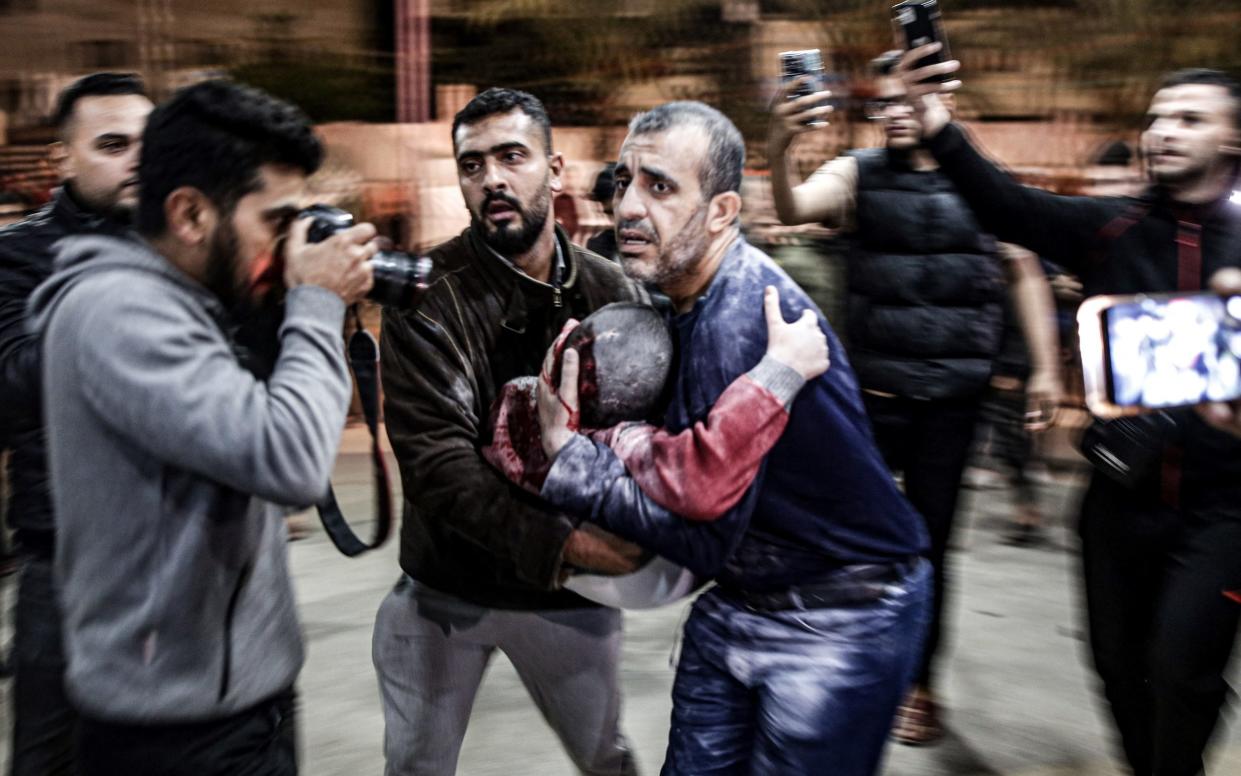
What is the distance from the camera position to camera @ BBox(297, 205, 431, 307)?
6.47 ft

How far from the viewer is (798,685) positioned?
2248 millimetres

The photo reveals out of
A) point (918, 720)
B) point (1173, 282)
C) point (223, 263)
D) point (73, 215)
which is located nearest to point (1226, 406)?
point (1173, 282)

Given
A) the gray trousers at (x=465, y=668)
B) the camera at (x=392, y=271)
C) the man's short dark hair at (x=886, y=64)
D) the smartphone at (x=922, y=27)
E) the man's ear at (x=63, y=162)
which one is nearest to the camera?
the camera at (x=392, y=271)

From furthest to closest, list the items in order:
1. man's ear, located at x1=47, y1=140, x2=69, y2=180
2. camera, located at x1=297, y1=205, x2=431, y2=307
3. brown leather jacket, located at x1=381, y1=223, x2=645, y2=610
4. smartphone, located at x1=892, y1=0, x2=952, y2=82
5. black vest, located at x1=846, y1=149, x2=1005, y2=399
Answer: black vest, located at x1=846, y1=149, x2=1005, y2=399 → man's ear, located at x1=47, y1=140, x2=69, y2=180 → smartphone, located at x1=892, y1=0, x2=952, y2=82 → brown leather jacket, located at x1=381, y1=223, x2=645, y2=610 → camera, located at x1=297, y1=205, x2=431, y2=307

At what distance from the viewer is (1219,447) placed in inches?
114

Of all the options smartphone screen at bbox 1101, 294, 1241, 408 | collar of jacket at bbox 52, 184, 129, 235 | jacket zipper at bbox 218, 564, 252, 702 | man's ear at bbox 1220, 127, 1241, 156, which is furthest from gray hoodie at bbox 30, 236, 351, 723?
man's ear at bbox 1220, 127, 1241, 156

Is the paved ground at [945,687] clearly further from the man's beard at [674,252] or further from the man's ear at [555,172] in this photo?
the man's beard at [674,252]

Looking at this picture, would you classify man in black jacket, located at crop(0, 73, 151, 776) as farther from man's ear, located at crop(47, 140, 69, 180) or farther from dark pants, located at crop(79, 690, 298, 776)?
dark pants, located at crop(79, 690, 298, 776)

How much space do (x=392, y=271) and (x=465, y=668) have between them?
1117mm

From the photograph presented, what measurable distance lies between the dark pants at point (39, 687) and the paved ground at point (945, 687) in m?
1.08

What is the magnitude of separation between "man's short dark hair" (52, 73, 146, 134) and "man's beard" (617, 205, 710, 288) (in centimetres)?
154

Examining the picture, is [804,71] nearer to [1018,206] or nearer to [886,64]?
[1018,206]

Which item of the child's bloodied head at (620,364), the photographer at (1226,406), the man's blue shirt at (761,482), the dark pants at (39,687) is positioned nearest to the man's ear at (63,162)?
the dark pants at (39,687)

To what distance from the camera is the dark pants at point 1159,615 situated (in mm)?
2898
